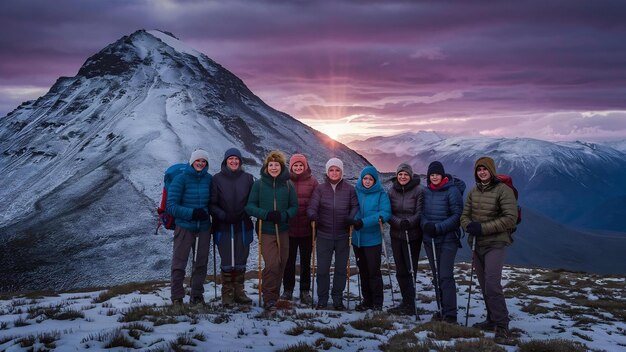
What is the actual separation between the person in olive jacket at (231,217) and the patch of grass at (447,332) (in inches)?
186

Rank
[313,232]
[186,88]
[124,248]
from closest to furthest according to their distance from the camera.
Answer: [313,232] → [124,248] → [186,88]

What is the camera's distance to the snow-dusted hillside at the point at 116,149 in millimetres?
57594

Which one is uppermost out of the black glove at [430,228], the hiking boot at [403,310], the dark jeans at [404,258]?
the black glove at [430,228]

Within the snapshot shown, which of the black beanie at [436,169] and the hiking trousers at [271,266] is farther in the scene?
the hiking trousers at [271,266]

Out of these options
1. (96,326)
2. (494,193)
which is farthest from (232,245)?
(494,193)

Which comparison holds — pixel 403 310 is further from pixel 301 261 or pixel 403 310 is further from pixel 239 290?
pixel 239 290

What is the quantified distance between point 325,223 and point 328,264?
41.8 inches

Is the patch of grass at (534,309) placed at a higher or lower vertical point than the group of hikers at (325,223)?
lower

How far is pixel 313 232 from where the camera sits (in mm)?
12430

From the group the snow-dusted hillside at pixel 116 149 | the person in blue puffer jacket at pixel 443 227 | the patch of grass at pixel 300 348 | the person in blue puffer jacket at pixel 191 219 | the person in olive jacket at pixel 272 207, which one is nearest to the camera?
the patch of grass at pixel 300 348

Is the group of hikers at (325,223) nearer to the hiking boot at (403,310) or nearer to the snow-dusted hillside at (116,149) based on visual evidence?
the hiking boot at (403,310)

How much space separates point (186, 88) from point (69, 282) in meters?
97.0

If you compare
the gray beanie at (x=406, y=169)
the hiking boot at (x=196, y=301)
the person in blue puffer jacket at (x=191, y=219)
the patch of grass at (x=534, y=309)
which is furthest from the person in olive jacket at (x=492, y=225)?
the hiking boot at (x=196, y=301)

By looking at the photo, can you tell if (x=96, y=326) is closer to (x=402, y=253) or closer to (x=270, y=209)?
(x=270, y=209)
